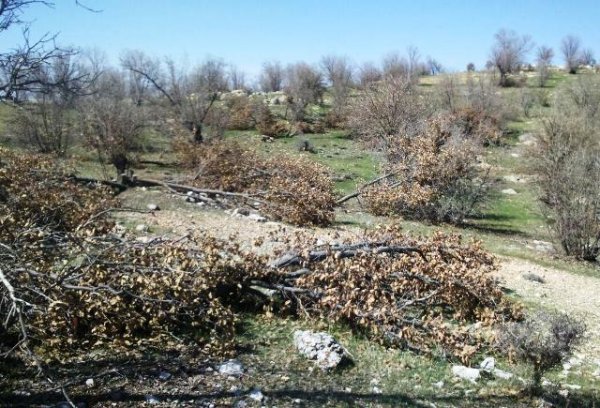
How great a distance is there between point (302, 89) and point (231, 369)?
39.7 m

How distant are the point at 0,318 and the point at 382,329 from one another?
11.3ft

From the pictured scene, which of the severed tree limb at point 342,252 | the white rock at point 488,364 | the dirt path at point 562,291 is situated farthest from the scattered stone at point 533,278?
the white rock at point 488,364

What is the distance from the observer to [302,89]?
43.3 metres

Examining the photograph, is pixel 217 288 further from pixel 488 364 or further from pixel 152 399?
pixel 488 364

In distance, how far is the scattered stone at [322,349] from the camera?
5.19m

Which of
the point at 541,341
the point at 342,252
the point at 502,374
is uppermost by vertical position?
the point at 342,252

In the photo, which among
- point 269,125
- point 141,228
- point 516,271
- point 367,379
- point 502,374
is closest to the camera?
point 367,379

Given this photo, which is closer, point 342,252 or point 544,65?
point 342,252

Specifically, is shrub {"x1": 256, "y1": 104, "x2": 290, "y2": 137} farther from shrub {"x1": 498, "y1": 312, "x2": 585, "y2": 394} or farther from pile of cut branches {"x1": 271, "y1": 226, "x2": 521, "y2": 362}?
shrub {"x1": 498, "y1": 312, "x2": 585, "y2": 394}

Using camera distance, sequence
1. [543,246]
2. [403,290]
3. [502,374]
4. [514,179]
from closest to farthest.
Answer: [502,374] → [403,290] → [543,246] → [514,179]

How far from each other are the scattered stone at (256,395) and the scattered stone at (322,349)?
79 centimetres

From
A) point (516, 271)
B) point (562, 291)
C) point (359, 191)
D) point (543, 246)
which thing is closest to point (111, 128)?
point (359, 191)

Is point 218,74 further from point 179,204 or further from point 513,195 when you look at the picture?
point 179,204

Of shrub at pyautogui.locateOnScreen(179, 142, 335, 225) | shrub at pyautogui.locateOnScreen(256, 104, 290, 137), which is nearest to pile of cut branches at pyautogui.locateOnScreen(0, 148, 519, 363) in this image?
shrub at pyautogui.locateOnScreen(179, 142, 335, 225)
